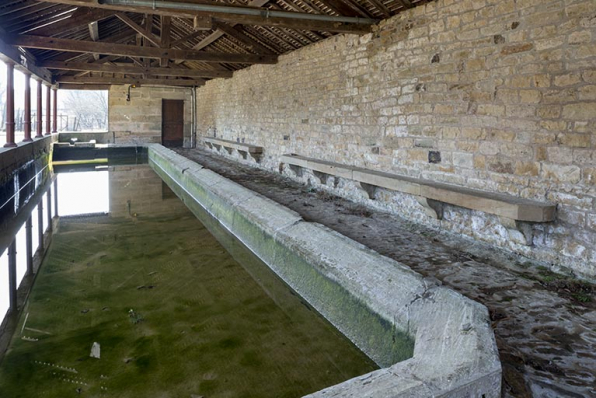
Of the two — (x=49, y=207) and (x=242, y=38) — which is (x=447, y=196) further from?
(x=49, y=207)

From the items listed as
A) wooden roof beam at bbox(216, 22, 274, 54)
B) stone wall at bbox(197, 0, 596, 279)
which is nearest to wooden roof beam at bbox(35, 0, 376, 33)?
stone wall at bbox(197, 0, 596, 279)

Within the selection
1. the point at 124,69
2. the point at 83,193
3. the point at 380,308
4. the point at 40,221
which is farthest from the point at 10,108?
the point at 380,308

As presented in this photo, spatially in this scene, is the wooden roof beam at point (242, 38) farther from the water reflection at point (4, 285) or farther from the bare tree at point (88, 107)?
the bare tree at point (88, 107)

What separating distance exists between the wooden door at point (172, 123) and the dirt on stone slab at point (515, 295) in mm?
13175

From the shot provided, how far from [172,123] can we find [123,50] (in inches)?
359

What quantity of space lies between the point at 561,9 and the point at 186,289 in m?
3.67

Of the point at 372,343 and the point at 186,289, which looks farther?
the point at 186,289

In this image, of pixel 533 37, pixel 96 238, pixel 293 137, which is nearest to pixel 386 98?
pixel 533 37

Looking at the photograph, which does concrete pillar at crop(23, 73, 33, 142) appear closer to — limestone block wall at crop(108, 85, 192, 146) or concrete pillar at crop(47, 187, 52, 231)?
concrete pillar at crop(47, 187, 52, 231)

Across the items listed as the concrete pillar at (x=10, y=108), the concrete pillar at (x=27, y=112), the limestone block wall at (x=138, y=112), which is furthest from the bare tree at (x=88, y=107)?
the concrete pillar at (x=10, y=108)

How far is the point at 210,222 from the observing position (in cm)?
612

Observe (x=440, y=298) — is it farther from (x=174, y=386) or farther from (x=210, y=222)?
(x=210, y=222)

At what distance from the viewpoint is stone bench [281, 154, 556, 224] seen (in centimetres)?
320

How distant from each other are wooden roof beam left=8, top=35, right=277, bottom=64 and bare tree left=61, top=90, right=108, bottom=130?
3103cm
